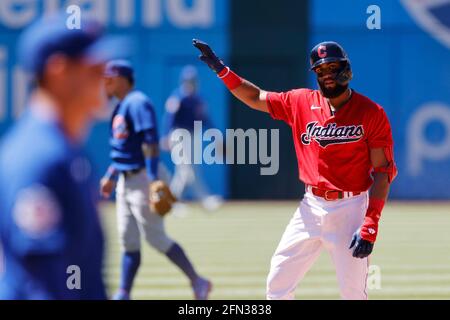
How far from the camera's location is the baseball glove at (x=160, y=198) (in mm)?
8453

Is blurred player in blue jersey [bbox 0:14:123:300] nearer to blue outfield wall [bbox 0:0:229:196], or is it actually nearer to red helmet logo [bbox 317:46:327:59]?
red helmet logo [bbox 317:46:327:59]

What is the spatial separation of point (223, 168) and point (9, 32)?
5.00 metres

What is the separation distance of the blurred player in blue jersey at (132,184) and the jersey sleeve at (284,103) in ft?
6.33

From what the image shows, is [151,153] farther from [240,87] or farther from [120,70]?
[240,87]

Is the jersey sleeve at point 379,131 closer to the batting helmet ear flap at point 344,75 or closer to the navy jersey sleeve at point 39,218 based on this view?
the batting helmet ear flap at point 344,75

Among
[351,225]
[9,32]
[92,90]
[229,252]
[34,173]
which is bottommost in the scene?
[229,252]

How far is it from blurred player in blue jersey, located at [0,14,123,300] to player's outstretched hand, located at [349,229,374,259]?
9.38ft

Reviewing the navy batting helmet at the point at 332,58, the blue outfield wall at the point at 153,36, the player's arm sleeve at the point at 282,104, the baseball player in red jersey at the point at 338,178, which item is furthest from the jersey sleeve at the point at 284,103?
the blue outfield wall at the point at 153,36

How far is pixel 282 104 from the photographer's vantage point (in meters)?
6.86

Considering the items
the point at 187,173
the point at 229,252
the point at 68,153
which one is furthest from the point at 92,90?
the point at 187,173

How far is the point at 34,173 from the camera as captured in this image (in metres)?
3.32

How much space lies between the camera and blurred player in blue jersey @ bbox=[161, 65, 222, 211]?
1727 cm

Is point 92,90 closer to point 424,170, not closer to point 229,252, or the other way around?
point 229,252

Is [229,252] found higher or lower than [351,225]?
lower
